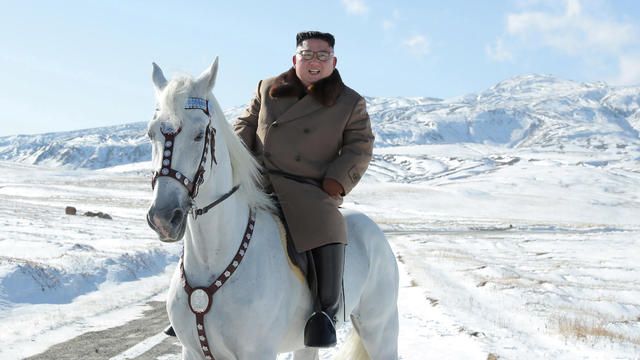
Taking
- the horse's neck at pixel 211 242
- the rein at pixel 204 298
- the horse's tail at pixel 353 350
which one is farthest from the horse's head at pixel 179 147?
the horse's tail at pixel 353 350

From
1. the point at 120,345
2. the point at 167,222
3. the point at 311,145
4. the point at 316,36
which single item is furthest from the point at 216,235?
the point at 120,345

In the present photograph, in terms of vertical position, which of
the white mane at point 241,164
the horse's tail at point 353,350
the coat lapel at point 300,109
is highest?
the coat lapel at point 300,109

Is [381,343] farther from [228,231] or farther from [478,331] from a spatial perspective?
[478,331]

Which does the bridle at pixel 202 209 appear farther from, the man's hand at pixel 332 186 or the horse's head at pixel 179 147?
the man's hand at pixel 332 186

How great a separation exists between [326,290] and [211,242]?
1062 mm

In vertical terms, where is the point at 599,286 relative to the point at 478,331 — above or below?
below

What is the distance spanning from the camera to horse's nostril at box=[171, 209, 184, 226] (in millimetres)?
2906

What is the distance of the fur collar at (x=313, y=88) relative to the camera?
429 cm

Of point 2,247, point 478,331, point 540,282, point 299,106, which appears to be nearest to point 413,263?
point 540,282

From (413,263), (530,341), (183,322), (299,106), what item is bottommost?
(413,263)

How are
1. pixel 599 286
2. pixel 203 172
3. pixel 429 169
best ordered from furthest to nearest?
pixel 429 169 < pixel 599 286 < pixel 203 172

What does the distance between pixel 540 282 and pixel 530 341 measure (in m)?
9.43

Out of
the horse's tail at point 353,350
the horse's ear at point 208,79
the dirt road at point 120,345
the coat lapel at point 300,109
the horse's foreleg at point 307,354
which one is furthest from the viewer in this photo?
the dirt road at point 120,345

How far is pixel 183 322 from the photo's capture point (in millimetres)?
3582
